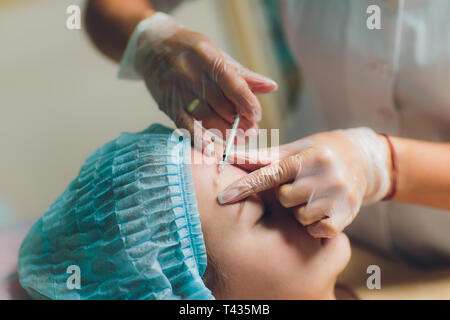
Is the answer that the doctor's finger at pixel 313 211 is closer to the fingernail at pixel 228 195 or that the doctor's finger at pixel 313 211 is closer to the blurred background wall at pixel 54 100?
the fingernail at pixel 228 195

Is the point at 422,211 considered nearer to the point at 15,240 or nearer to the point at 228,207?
the point at 228,207

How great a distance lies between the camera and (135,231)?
68cm

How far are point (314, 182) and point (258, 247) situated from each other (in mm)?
154

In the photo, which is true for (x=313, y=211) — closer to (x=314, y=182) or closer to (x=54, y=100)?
(x=314, y=182)

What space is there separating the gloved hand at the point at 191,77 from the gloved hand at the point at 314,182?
10 centimetres

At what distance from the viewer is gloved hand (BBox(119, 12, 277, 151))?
77cm

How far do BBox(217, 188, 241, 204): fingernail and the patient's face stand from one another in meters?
→ 0.01

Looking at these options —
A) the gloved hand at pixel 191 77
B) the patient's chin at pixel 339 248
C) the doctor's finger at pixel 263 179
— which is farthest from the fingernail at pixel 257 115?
the patient's chin at pixel 339 248

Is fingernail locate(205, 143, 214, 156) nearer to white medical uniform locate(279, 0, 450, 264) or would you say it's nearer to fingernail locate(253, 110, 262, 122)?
fingernail locate(253, 110, 262, 122)

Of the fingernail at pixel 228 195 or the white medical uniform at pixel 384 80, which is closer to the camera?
the fingernail at pixel 228 195

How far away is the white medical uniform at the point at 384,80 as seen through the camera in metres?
0.88

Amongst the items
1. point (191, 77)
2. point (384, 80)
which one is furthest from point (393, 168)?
point (191, 77)

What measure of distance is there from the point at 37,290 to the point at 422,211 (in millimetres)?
879

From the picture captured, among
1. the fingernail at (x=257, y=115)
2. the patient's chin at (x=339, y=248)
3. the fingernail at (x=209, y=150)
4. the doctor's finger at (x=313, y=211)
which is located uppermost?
the fingernail at (x=257, y=115)
